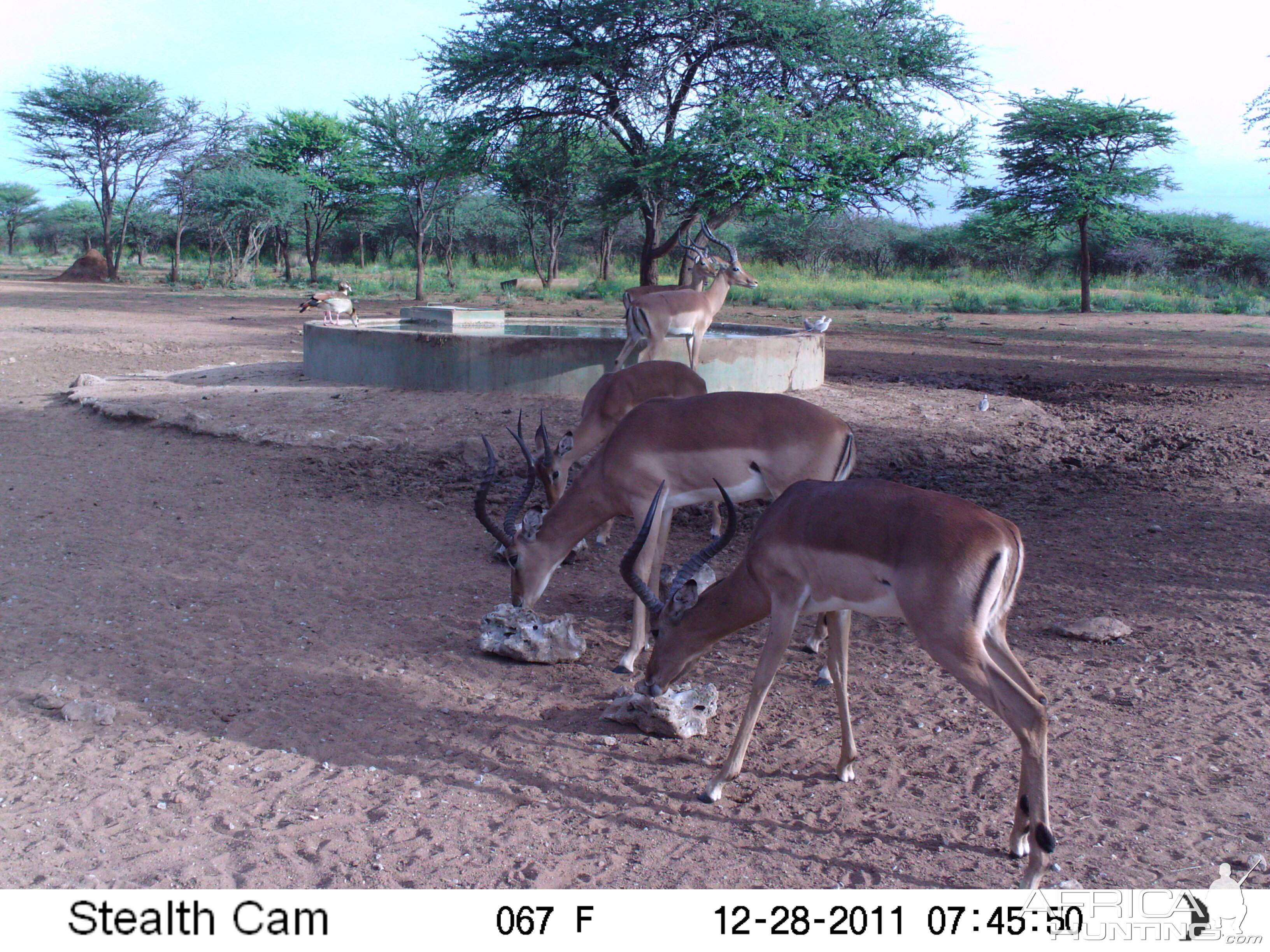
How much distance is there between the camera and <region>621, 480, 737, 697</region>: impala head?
3.74 m

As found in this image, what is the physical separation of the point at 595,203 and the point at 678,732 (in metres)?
18.2

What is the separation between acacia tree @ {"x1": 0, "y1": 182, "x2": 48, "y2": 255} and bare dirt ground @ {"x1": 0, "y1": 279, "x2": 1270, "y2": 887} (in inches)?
2284

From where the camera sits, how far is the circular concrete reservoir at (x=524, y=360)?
10.2 m

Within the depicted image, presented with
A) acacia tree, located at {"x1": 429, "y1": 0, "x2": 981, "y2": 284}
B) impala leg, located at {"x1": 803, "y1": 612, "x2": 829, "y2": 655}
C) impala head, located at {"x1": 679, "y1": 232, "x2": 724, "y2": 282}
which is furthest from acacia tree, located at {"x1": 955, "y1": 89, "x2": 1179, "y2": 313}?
impala leg, located at {"x1": 803, "y1": 612, "x2": 829, "y2": 655}

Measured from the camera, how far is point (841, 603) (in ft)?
11.1

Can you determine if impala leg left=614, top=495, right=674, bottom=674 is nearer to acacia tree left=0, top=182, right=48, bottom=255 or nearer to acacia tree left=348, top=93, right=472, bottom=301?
acacia tree left=348, top=93, right=472, bottom=301

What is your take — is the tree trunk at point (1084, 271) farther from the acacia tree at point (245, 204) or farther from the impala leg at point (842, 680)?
the acacia tree at point (245, 204)

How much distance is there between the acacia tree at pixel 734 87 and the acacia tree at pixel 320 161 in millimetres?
21495

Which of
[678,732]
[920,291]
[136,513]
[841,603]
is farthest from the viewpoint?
[920,291]

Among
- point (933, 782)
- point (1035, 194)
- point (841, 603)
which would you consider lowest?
point (933, 782)

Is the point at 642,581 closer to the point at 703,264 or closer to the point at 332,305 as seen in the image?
the point at 703,264

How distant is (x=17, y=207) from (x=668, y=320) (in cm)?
6056
